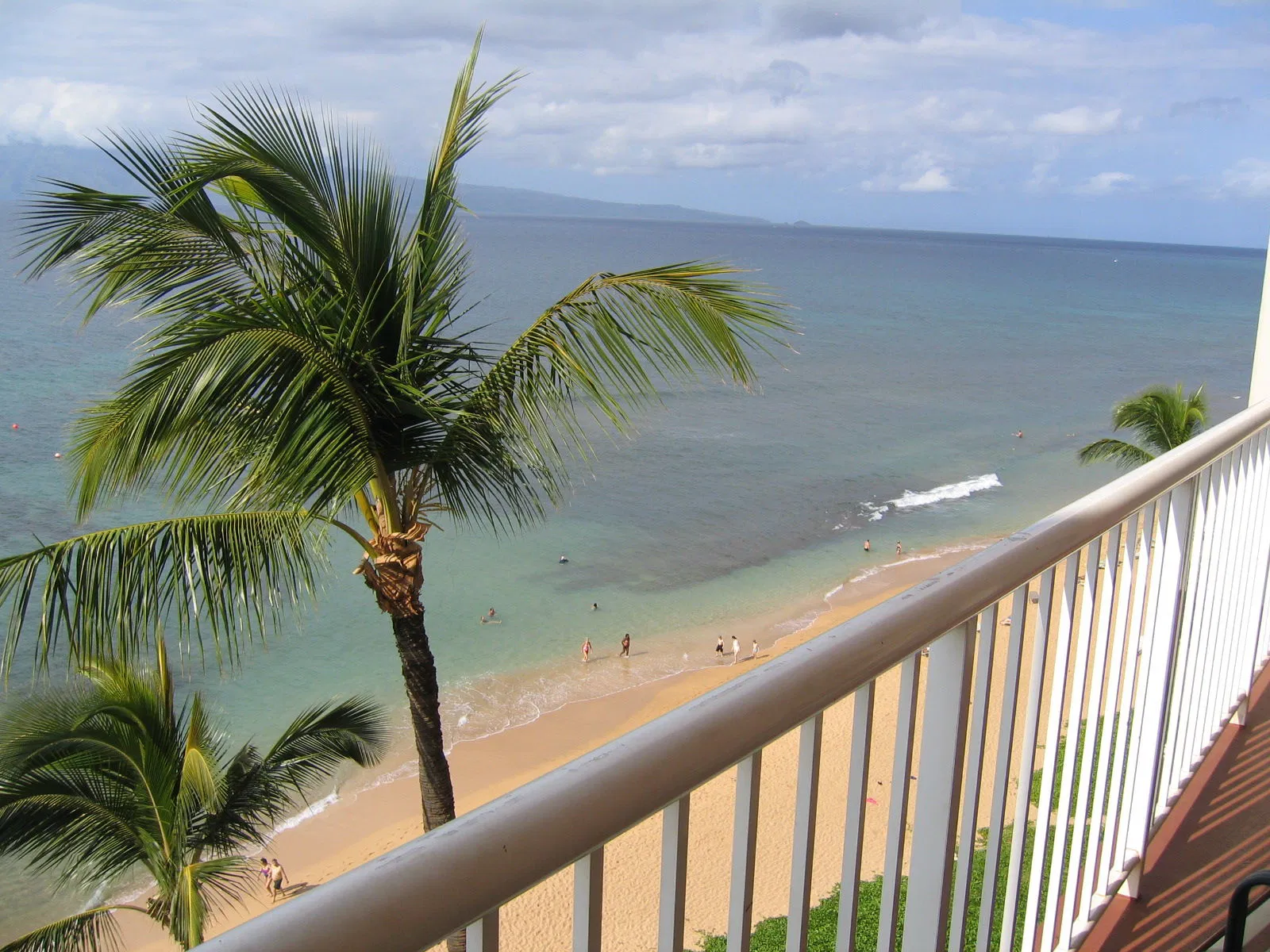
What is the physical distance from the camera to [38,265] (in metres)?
7.04

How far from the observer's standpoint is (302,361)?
7.10 meters

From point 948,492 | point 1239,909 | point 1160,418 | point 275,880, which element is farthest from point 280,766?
point 948,492

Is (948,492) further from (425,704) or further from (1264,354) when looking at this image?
(1264,354)

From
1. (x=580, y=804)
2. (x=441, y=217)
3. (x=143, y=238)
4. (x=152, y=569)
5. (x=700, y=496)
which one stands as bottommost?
(x=700, y=496)

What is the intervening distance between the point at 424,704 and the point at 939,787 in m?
7.59

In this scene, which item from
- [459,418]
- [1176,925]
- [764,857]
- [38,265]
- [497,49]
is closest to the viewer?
[1176,925]

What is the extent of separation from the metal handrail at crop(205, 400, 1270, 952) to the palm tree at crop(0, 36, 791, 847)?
18.6 feet

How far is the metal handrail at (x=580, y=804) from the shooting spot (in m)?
0.51

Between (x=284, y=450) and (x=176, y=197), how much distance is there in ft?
6.00

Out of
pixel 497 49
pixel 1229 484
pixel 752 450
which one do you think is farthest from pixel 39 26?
pixel 1229 484

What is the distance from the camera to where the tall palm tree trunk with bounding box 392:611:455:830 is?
8328mm

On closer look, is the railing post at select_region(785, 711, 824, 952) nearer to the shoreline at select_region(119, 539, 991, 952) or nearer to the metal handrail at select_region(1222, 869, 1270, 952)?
the metal handrail at select_region(1222, 869, 1270, 952)

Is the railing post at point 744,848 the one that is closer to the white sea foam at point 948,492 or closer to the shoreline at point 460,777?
the shoreline at point 460,777

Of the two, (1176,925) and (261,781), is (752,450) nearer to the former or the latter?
(261,781)
